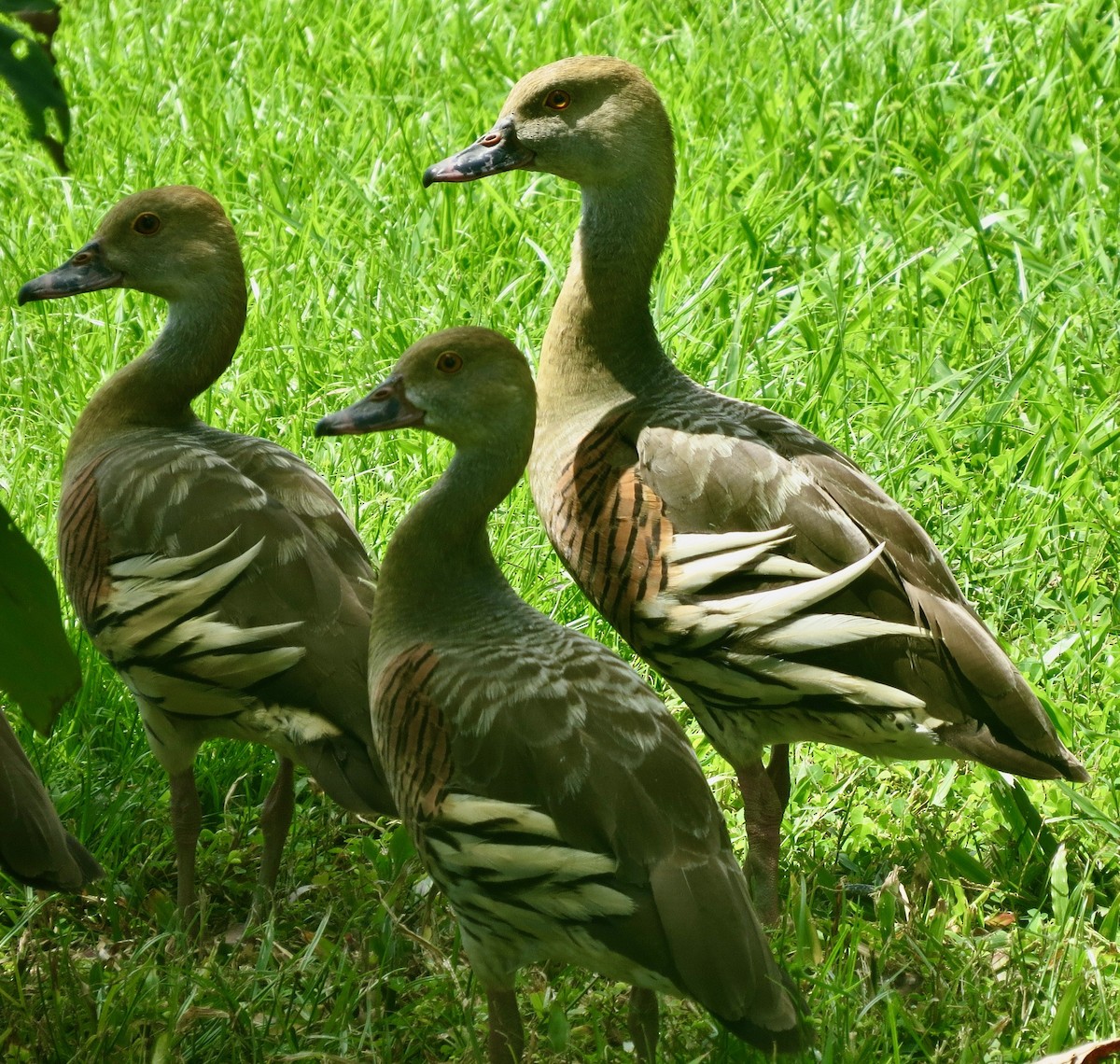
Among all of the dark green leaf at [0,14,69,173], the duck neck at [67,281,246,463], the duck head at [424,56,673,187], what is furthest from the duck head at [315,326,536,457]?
the dark green leaf at [0,14,69,173]

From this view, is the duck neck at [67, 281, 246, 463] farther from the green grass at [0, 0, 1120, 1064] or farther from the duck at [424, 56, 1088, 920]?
the duck at [424, 56, 1088, 920]

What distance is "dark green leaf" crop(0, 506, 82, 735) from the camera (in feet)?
7.23

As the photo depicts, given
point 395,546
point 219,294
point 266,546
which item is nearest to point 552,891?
point 395,546

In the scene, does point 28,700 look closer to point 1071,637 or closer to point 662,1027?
point 662,1027

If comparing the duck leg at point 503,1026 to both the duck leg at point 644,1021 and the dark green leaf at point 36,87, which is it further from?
the dark green leaf at point 36,87

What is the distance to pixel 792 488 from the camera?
154 inches

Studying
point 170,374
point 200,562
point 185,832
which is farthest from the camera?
point 170,374

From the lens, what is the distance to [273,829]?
13.0 feet

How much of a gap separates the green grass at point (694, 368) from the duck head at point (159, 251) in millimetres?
821

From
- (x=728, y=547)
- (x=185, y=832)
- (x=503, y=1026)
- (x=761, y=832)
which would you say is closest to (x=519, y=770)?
(x=503, y=1026)

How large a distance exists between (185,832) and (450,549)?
104cm

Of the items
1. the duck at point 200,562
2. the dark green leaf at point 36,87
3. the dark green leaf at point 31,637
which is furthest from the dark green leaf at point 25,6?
the duck at point 200,562

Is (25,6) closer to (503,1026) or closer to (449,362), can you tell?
(449,362)

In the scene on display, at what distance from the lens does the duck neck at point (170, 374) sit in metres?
4.40
